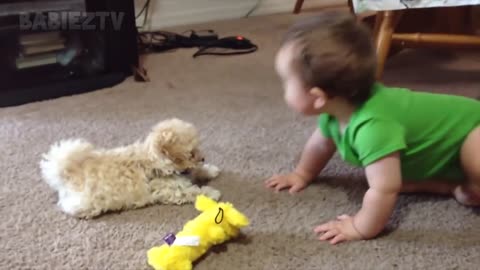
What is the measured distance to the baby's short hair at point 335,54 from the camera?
3.21 feet

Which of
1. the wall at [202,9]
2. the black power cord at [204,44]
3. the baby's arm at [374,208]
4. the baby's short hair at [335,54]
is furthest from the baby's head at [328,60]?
the wall at [202,9]

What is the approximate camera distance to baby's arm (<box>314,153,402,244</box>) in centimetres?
103

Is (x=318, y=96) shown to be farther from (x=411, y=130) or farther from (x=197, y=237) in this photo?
(x=197, y=237)

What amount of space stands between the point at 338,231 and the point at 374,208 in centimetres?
8

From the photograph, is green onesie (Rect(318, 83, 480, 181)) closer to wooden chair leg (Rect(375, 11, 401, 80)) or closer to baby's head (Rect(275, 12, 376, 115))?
baby's head (Rect(275, 12, 376, 115))

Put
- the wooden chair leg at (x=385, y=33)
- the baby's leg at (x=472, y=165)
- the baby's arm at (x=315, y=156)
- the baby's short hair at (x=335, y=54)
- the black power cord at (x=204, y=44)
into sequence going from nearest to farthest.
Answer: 1. the baby's short hair at (x=335, y=54)
2. the baby's leg at (x=472, y=165)
3. the baby's arm at (x=315, y=156)
4. the wooden chair leg at (x=385, y=33)
5. the black power cord at (x=204, y=44)

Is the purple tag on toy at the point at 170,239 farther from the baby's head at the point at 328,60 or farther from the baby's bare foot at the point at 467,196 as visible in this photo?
the baby's bare foot at the point at 467,196

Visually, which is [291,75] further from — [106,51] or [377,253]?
[106,51]

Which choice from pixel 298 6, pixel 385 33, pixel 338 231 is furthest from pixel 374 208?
pixel 298 6

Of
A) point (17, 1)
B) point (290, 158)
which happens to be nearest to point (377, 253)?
point (290, 158)

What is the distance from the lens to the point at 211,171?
128cm

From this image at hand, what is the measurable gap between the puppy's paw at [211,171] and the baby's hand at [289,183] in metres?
0.11

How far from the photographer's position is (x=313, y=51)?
3.24 feet

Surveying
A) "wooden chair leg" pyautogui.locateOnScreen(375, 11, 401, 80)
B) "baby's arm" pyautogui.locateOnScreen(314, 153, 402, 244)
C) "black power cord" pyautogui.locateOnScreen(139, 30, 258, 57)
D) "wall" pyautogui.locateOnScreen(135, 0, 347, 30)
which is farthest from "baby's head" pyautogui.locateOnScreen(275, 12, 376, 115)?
"wall" pyautogui.locateOnScreen(135, 0, 347, 30)
